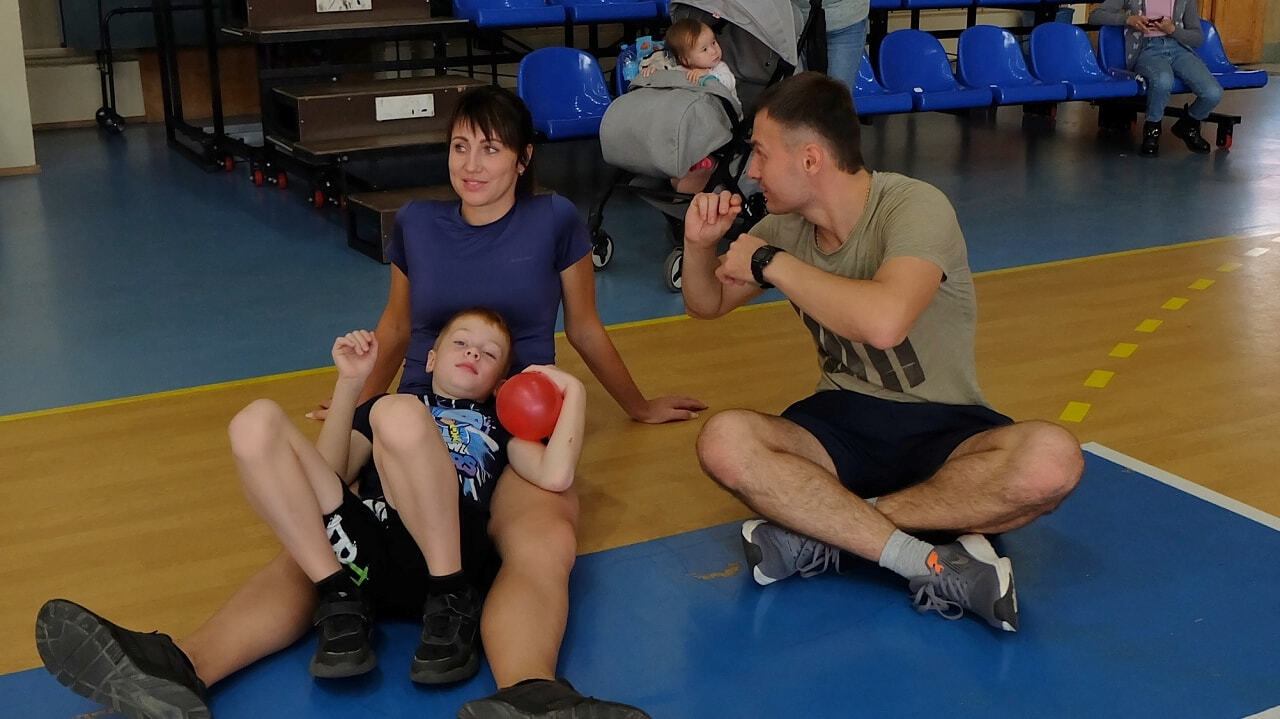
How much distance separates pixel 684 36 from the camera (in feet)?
17.4

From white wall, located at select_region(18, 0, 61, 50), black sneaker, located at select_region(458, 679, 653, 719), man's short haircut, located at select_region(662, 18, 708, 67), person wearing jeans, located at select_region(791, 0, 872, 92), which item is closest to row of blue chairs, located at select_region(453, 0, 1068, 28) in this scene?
person wearing jeans, located at select_region(791, 0, 872, 92)

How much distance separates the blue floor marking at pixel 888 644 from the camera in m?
2.43

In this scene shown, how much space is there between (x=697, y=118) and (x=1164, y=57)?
456cm

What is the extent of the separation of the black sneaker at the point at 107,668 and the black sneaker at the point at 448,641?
0.39 m

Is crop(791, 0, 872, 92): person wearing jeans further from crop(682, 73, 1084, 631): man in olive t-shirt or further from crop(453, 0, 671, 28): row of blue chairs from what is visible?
crop(682, 73, 1084, 631): man in olive t-shirt

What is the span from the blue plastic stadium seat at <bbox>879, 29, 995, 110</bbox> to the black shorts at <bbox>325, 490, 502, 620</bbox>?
5670mm

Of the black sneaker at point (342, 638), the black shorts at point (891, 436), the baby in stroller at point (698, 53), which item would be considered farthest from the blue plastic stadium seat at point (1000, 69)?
the black sneaker at point (342, 638)

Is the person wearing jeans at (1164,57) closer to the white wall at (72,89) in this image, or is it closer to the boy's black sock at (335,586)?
the white wall at (72,89)

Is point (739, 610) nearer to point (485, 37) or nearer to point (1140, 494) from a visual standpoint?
point (1140, 494)

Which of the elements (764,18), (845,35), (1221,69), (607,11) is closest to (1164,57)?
(1221,69)

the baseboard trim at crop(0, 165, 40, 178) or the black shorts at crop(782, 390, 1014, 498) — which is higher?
the baseboard trim at crop(0, 165, 40, 178)

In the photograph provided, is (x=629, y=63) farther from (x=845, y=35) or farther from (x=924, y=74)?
(x=924, y=74)

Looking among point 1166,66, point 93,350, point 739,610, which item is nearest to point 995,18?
point 1166,66

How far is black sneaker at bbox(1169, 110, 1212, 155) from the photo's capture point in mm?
8320
